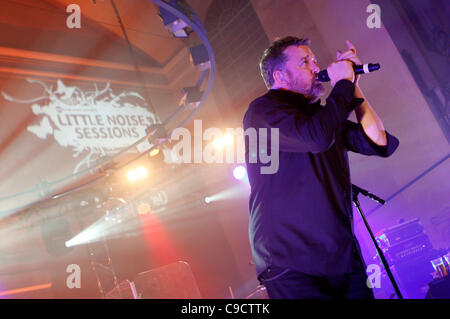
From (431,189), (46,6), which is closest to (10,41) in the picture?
(46,6)

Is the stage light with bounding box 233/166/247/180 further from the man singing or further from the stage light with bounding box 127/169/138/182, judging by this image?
the man singing

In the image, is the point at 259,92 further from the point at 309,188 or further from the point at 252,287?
the point at 309,188

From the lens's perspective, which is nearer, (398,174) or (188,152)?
(398,174)

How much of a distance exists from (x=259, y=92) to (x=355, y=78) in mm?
5432

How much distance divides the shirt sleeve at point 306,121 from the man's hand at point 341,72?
0.13 feet

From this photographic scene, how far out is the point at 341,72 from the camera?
150 centimetres

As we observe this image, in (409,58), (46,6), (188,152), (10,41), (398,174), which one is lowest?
(398,174)

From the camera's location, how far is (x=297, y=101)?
1.55m

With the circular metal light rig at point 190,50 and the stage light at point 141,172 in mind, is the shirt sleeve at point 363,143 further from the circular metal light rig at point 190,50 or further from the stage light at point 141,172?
the stage light at point 141,172

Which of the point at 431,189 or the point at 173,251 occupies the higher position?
the point at 173,251

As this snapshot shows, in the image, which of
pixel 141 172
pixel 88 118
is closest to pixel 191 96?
pixel 141 172

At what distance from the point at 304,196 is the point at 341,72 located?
0.58 metres

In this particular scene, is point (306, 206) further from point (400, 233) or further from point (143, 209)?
point (143, 209)
